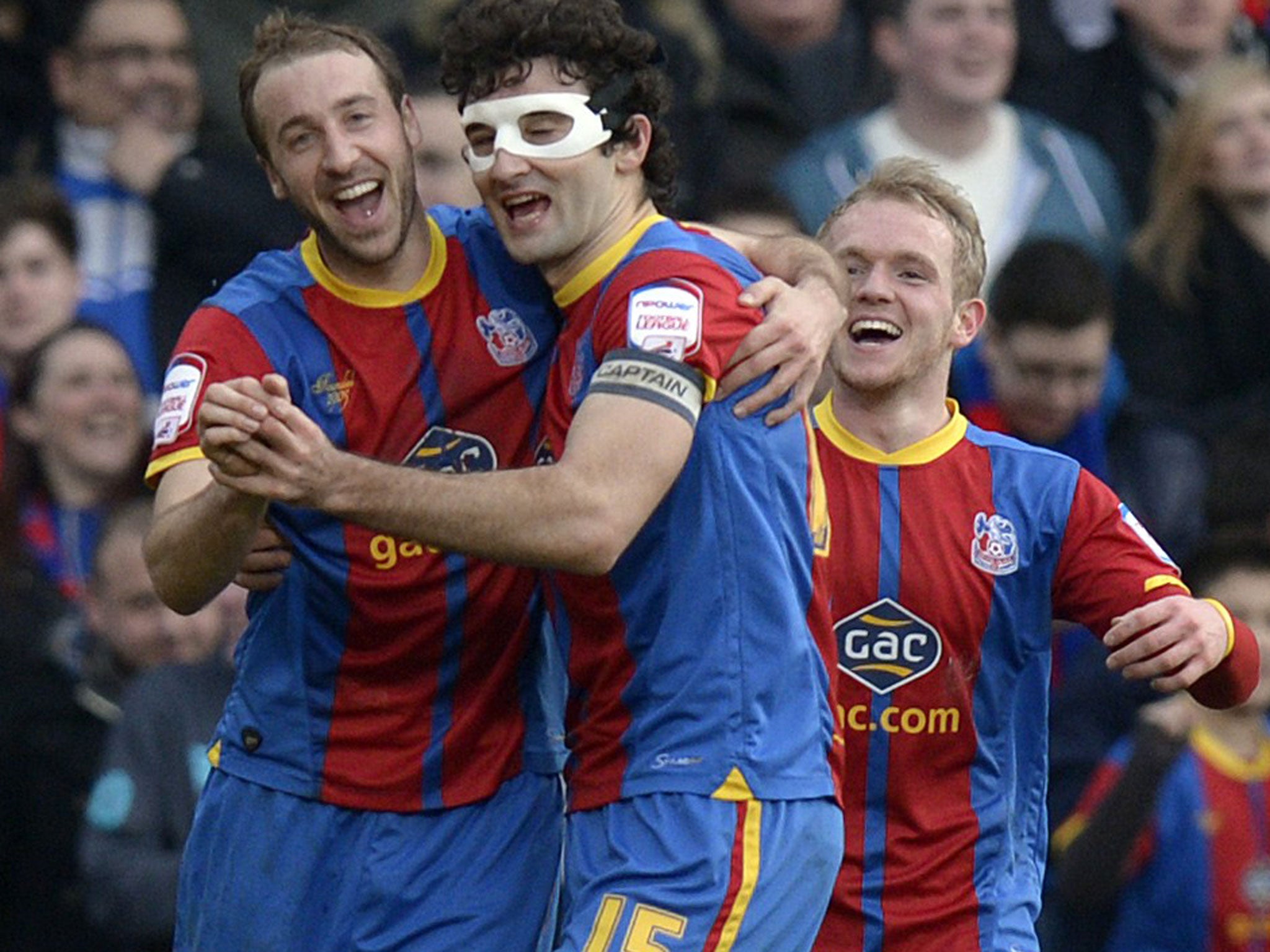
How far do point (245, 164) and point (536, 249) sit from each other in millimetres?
4151

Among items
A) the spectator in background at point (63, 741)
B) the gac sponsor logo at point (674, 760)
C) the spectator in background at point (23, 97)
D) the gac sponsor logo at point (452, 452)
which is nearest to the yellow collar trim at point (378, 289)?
the gac sponsor logo at point (452, 452)

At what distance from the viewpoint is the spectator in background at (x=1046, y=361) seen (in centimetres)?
799

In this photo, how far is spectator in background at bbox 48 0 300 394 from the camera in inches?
351

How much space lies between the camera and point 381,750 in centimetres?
547

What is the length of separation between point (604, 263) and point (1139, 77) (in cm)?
494

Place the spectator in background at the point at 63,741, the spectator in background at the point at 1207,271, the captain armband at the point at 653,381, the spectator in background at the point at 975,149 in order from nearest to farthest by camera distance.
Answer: the captain armband at the point at 653,381 < the spectator in background at the point at 63,741 < the spectator in background at the point at 1207,271 < the spectator in background at the point at 975,149

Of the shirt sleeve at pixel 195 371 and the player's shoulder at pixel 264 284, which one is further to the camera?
the player's shoulder at pixel 264 284

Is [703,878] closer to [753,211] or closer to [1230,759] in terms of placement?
[1230,759]

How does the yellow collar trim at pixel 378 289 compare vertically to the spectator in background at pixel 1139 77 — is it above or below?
below

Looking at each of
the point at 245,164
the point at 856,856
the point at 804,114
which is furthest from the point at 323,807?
the point at 804,114

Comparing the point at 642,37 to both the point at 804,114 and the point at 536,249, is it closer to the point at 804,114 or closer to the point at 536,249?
the point at 536,249

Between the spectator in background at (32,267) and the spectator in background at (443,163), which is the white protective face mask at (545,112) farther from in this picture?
the spectator in background at (32,267)

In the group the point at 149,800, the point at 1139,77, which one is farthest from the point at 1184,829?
the point at 1139,77

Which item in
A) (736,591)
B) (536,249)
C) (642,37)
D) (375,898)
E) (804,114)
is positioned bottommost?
(375,898)
